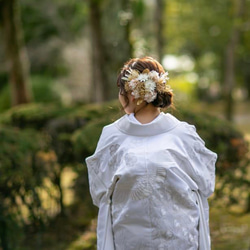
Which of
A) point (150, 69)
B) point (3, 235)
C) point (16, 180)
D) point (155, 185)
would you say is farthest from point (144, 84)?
point (3, 235)

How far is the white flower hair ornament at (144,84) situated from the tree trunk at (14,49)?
9.86 m

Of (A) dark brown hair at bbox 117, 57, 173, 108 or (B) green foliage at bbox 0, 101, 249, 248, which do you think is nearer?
Answer: (A) dark brown hair at bbox 117, 57, 173, 108

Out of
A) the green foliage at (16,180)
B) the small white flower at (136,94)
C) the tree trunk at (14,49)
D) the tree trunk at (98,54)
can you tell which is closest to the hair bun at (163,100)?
the small white flower at (136,94)

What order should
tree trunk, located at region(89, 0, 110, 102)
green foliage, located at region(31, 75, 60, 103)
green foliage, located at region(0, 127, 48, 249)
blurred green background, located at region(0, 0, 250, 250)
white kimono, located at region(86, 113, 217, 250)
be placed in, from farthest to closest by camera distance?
1. green foliage, located at region(31, 75, 60, 103)
2. tree trunk, located at region(89, 0, 110, 102)
3. blurred green background, located at region(0, 0, 250, 250)
4. green foliage, located at region(0, 127, 48, 249)
5. white kimono, located at region(86, 113, 217, 250)

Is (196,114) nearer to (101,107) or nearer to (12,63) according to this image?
(101,107)

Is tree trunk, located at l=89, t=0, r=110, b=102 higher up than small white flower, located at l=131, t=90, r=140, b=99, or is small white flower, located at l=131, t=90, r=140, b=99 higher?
small white flower, located at l=131, t=90, r=140, b=99

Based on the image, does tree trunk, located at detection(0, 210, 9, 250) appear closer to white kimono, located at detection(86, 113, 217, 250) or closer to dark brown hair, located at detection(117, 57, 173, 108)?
white kimono, located at detection(86, 113, 217, 250)

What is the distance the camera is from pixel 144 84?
2.70m

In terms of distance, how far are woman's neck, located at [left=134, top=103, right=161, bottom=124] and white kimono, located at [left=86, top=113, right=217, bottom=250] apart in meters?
0.05

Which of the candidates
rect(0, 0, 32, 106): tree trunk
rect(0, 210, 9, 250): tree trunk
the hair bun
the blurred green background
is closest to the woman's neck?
the hair bun

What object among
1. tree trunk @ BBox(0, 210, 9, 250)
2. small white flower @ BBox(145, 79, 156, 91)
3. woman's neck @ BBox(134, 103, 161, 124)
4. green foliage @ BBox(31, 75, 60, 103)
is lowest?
green foliage @ BBox(31, 75, 60, 103)

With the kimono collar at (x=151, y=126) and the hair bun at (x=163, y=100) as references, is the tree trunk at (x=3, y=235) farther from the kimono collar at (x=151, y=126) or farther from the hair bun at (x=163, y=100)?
the hair bun at (x=163, y=100)

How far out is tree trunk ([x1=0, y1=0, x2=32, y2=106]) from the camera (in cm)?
1195

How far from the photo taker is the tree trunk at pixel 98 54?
416 inches
